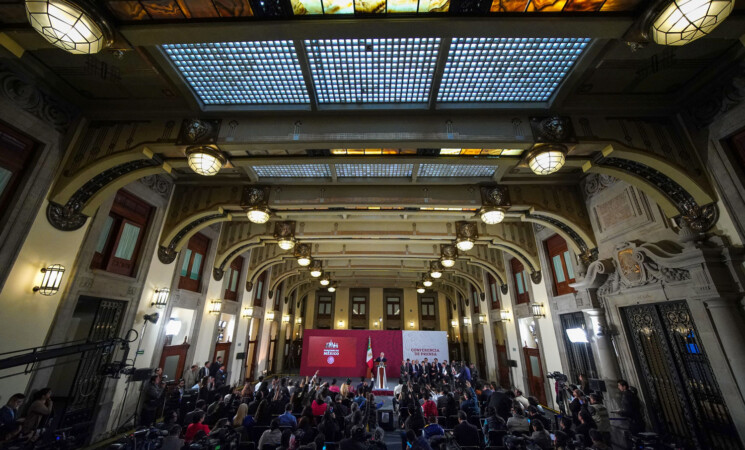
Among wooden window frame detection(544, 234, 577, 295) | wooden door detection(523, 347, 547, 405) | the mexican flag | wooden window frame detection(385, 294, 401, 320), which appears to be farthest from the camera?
wooden window frame detection(385, 294, 401, 320)

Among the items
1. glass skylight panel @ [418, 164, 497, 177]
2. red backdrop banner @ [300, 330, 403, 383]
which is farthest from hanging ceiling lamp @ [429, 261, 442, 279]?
glass skylight panel @ [418, 164, 497, 177]

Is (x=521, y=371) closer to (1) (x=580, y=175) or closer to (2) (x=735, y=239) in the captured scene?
(1) (x=580, y=175)

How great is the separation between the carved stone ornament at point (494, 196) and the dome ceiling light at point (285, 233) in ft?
20.9

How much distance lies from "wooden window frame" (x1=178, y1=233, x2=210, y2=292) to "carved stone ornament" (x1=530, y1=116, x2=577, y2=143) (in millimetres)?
9970

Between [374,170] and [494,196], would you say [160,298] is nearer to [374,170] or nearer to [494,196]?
[374,170]

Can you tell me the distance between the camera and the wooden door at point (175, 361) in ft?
27.0

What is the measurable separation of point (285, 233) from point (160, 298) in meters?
3.91

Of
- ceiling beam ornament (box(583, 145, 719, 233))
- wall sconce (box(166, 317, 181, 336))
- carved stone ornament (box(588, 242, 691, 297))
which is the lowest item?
wall sconce (box(166, 317, 181, 336))

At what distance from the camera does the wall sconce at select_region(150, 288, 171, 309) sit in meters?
7.08

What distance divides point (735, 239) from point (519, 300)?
7976 millimetres

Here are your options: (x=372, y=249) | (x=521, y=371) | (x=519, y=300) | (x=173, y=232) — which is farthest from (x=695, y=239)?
(x=173, y=232)

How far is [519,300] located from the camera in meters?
11.4

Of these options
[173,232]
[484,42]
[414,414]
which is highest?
[484,42]

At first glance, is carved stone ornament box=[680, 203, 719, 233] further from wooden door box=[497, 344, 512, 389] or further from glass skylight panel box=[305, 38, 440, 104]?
wooden door box=[497, 344, 512, 389]
